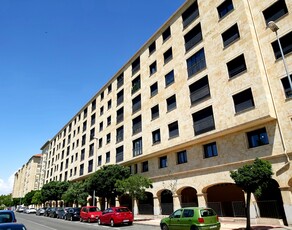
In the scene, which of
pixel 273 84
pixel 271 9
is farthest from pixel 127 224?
pixel 271 9

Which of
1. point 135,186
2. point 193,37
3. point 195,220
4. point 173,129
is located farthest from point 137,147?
point 195,220

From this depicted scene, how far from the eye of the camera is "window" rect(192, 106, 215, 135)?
20144 mm

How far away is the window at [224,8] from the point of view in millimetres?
20875

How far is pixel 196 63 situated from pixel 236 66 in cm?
459

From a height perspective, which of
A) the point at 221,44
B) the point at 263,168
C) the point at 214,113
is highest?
the point at 221,44

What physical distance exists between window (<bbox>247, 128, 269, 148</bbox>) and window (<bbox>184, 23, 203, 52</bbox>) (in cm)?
1044

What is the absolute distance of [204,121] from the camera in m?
20.8

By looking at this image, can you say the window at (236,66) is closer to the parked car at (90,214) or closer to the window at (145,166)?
the window at (145,166)

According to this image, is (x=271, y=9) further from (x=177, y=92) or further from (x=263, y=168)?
(x=263, y=168)

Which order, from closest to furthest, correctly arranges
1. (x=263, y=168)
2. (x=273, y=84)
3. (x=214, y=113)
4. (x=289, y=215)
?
(x=263, y=168), (x=289, y=215), (x=273, y=84), (x=214, y=113)

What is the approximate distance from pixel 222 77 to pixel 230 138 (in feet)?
16.5

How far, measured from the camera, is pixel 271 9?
59.8ft

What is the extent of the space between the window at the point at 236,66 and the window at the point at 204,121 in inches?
132

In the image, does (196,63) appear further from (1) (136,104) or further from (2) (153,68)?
(1) (136,104)
